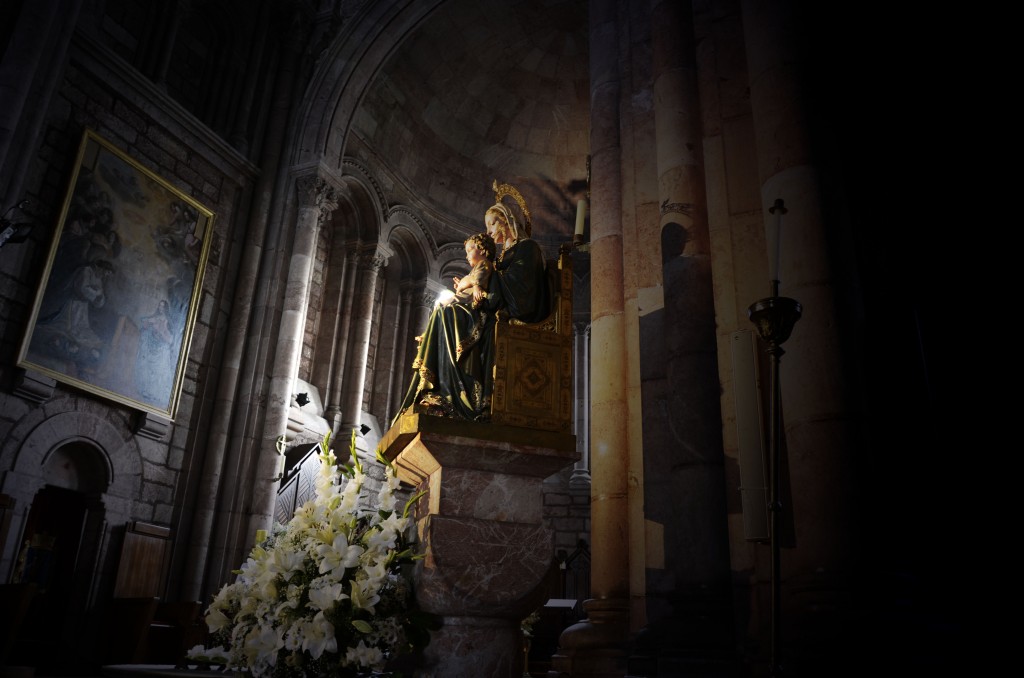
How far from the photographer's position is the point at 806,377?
3.40 m

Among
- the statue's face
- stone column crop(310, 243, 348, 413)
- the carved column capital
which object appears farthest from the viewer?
stone column crop(310, 243, 348, 413)

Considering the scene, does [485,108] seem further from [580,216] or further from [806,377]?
[806,377]

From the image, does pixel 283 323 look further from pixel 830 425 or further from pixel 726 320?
pixel 830 425

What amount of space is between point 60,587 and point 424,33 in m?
10.3

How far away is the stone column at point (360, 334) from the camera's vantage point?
42.1 ft

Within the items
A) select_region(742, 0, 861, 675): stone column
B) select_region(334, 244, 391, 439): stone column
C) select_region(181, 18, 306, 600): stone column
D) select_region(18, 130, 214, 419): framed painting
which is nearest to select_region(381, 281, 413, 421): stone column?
select_region(334, 244, 391, 439): stone column

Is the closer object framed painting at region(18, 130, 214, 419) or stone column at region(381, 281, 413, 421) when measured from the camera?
framed painting at region(18, 130, 214, 419)

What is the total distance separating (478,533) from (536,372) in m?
1.04

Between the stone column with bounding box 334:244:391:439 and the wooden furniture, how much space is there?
8.91 meters

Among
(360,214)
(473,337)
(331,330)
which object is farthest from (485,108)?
(473,337)

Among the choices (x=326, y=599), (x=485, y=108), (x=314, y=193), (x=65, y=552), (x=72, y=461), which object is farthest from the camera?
(x=485, y=108)

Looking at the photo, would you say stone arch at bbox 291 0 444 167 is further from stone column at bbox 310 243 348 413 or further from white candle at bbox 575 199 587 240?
white candle at bbox 575 199 587 240

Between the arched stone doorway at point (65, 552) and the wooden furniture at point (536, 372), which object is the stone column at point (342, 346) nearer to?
the arched stone doorway at point (65, 552)

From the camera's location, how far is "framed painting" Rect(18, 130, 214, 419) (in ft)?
26.6
